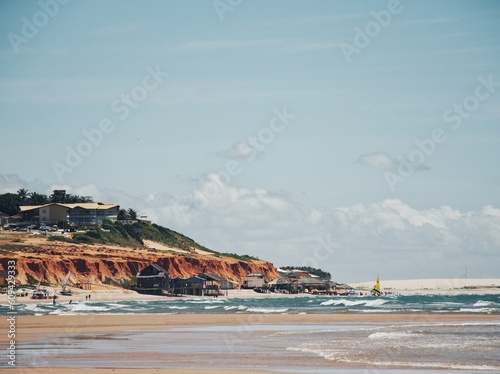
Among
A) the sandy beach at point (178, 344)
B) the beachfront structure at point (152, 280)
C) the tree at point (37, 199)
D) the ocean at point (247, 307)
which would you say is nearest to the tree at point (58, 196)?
the tree at point (37, 199)

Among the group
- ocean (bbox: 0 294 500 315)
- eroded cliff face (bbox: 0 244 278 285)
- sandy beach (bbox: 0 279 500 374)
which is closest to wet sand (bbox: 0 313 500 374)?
sandy beach (bbox: 0 279 500 374)

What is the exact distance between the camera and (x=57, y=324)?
5194cm

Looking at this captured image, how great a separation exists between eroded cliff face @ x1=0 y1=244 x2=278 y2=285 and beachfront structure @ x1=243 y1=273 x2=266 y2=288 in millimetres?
5288

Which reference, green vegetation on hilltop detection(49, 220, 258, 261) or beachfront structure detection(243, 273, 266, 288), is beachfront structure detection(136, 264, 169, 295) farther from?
beachfront structure detection(243, 273, 266, 288)

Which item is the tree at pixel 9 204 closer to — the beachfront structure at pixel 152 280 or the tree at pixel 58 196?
the tree at pixel 58 196

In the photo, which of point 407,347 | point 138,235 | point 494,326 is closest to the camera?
point 407,347

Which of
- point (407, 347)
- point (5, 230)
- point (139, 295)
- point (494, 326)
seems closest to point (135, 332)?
point (407, 347)

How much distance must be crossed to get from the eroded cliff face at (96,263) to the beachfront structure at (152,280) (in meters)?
2.86

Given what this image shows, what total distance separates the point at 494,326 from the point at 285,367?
892 inches

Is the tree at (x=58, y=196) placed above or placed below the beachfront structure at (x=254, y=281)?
above

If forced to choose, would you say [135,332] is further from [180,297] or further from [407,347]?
[180,297]

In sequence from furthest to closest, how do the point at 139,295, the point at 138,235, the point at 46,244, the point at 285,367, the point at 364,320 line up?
1. the point at 138,235
2. the point at 46,244
3. the point at 139,295
4. the point at 364,320
5. the point at 285,367

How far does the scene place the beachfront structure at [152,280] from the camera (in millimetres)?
128625

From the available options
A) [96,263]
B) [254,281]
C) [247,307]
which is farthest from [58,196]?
[247,307]
